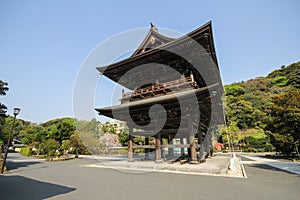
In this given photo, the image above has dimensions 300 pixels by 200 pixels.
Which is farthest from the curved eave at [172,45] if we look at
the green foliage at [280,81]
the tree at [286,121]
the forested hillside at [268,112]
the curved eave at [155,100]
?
the green foliage at [280,81]

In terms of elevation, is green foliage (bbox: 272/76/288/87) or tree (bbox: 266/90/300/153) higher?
green foliage (bbox: 272/76/288/87)

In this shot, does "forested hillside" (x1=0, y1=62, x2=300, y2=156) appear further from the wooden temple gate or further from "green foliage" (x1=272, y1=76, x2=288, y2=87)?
the wooden temple gate

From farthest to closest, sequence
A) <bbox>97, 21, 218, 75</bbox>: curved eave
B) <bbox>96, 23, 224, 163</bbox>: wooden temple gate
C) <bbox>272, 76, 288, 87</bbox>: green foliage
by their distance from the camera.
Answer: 1. <bbox>272, 76, 288, 87</bbox>: green foliage
2. <bbox>96, 23, 224, 163</bbox>: wooden temple gate
3. <bbox>97, 21, 218, 75</bbox>: curved eave

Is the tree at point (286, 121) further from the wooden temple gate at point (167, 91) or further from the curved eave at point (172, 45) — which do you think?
the curved eave at point (172, 45)

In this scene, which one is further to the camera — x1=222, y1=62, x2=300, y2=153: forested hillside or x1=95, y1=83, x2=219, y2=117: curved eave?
x1=222, y1=62, x2=300, y2=153: forested hillside

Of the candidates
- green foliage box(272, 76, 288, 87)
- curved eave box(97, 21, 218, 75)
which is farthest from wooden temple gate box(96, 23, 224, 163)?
green foliage box(272, 76, 288, 87)

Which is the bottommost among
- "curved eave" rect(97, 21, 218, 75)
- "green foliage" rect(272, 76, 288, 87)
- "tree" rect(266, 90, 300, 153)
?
"tree" rect(266, 90, 300, 153)

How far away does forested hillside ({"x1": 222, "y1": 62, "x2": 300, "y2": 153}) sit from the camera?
15.2m

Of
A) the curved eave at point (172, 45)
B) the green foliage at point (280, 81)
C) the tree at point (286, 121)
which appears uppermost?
the green foliage at point (280, 81)

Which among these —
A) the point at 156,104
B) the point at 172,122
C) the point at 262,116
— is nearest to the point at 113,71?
the point at 156,104

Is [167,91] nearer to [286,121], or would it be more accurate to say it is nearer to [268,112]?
[286,121]

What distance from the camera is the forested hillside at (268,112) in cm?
1520

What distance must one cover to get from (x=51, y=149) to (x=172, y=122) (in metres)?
24.1

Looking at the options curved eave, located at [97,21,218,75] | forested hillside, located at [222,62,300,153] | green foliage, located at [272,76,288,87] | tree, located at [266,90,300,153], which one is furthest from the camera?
green foliage, located at [272,76,288,87]
